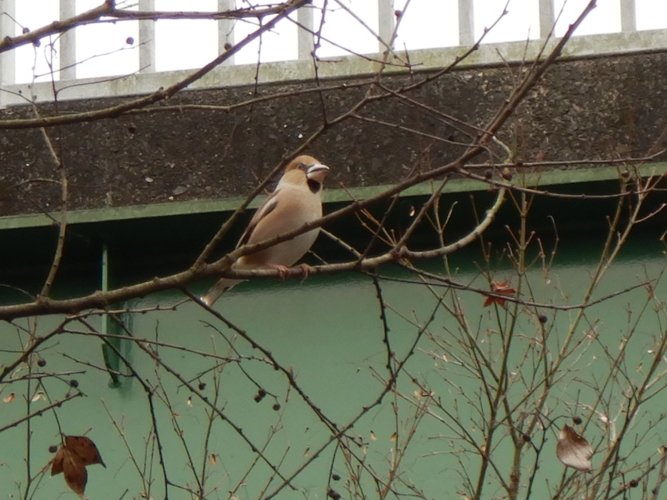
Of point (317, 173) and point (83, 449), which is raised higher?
point (317, 173)

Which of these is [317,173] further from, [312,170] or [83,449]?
[83,449]

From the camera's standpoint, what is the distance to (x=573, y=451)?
119 inches

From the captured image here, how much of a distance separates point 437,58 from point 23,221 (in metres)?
2.72

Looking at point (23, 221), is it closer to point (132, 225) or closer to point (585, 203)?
point (132, 225)

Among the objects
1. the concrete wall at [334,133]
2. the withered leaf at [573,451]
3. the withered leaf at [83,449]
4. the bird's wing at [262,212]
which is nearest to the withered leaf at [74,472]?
the withered leaf at [83,449]

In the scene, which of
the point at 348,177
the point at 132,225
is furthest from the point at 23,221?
the point at 348,177

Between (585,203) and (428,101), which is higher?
(428,101)

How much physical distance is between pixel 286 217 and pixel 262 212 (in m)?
0.28

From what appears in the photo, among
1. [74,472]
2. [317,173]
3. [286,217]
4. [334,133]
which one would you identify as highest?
[334,133]

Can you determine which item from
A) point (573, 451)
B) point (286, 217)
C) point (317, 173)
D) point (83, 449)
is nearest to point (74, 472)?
point (83, 449)

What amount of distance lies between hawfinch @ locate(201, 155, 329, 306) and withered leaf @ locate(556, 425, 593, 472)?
2121 mm

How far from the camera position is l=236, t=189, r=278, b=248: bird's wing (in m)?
5.27

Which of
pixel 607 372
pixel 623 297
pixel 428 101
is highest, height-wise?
pixel 428 101

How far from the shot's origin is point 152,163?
6617 mm
